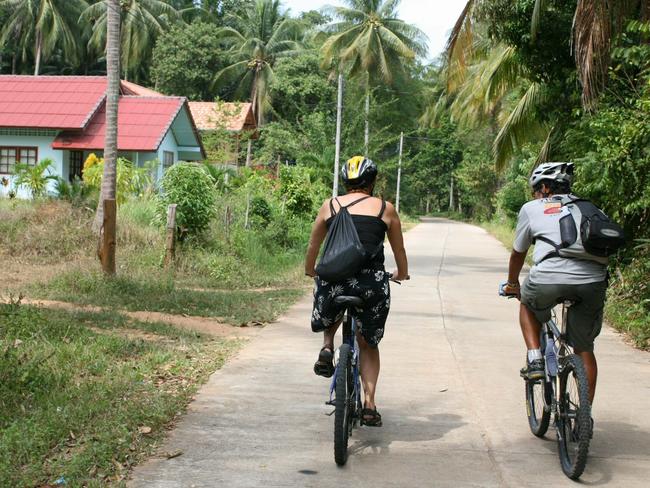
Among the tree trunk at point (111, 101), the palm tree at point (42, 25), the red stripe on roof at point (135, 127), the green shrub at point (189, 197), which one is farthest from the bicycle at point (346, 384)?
the palm tree at point (42, 25)

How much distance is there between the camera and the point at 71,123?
3022 centimetres

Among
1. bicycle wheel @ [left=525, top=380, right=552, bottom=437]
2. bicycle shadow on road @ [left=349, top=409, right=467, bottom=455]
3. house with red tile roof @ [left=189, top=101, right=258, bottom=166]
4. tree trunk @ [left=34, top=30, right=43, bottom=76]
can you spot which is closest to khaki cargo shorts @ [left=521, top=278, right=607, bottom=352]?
bicycle wheel @ [left=525, top=380, right=552, bottom=437]

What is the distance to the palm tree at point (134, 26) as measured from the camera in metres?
50.3

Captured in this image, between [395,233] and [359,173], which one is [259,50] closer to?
[359,173]

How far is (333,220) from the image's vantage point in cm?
517

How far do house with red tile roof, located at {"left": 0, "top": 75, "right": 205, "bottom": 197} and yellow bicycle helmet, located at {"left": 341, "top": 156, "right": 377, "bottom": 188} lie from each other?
25.6 m

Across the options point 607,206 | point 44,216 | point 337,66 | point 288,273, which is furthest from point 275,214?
point 337,66

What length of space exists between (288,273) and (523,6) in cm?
648

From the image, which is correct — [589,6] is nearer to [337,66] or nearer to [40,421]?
[40,421]

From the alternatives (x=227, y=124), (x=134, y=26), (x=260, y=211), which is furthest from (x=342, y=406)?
(x=134, y=26)

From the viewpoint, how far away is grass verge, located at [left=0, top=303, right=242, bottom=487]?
475 cm

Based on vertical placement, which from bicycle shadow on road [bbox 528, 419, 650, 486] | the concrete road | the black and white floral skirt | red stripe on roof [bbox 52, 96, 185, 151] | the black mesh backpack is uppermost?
red stripe on roof [bbox 52, 96, 185, 151]

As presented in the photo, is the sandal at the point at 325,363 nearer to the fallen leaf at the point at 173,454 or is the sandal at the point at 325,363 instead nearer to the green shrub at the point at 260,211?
the fallen leaf at the point at 173,454

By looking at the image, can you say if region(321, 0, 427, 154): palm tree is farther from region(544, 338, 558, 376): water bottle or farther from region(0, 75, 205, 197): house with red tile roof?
region(544, 338, 558, 376): water bottle
